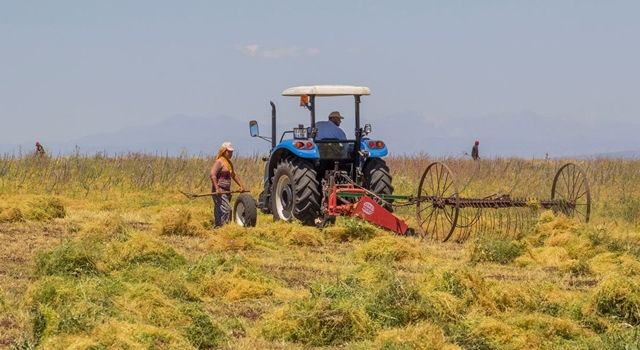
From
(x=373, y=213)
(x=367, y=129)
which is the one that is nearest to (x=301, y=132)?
(x=367, y=129)

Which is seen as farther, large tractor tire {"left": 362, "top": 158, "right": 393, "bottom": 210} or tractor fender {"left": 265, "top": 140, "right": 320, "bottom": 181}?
large tractor tire {"left": 362, "top": 158, "right": 393, "bottom": 210}

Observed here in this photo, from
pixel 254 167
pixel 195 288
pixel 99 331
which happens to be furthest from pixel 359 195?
pixel 254 167

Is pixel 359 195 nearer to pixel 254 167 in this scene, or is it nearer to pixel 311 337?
pixel 311 337

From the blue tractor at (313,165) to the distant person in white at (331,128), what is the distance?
0.10 metres

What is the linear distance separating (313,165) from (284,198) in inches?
31.5

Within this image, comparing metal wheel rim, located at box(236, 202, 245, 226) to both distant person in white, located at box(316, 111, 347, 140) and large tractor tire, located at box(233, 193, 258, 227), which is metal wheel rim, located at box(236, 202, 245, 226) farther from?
distant person in white, located at box(316, 111, 347, 140)

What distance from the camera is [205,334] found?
7695 millimetres

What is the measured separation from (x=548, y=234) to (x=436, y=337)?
25.8 feet

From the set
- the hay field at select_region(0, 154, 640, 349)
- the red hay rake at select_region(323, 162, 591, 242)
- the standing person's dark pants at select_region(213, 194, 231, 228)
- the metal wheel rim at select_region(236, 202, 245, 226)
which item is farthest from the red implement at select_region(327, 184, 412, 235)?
the metal wheel rim at select_region(236, 202, 245, 226)

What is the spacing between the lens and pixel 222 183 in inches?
671

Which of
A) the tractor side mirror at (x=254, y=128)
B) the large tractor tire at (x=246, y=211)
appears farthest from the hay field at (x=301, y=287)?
the tractor side mirror at (x=254, y=128)

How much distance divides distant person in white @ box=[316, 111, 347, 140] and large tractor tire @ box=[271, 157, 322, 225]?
0.65 metres

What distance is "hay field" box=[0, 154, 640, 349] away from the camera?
761 centimetres

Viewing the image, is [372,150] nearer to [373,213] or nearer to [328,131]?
[328,131]
